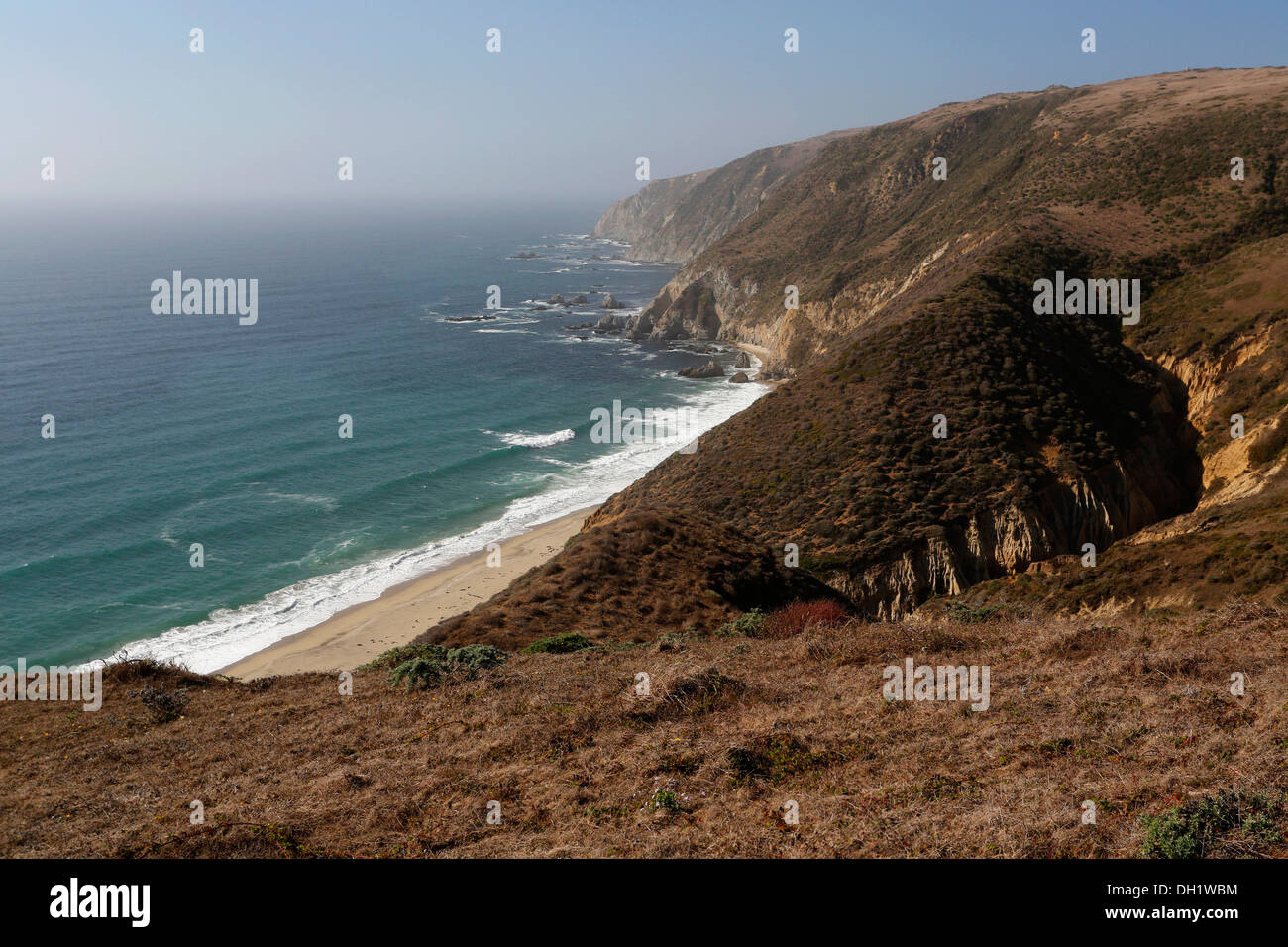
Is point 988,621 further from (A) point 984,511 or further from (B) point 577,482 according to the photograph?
(B) point 577,482

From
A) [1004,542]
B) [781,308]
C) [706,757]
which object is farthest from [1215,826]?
[781,308]

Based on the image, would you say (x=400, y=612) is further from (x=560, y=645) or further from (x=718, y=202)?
(x=718, y=202)

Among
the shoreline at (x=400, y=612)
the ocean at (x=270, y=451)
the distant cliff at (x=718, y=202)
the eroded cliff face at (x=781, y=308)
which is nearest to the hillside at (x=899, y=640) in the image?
the eroded cliff face at (x=781, y=308)

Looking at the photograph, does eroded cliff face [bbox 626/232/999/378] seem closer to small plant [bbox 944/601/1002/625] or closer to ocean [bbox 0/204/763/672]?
ocean [bbox 0/204/763/672]

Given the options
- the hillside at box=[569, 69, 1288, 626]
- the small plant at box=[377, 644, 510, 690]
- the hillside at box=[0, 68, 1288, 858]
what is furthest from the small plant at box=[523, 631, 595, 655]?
the hillside at box=[569, 69, 1288, 626]

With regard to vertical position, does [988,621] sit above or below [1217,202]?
below

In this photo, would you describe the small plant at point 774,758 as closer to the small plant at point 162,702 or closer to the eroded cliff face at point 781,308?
the small plant at point 162,702

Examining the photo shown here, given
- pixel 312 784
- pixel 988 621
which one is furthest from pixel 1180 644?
pixel 312 784
